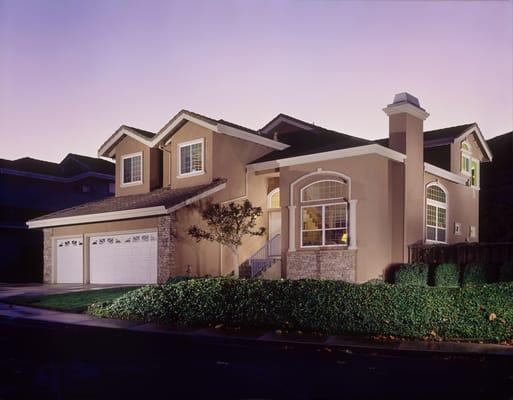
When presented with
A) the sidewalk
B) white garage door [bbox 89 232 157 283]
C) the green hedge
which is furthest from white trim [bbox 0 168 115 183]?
the green hedge

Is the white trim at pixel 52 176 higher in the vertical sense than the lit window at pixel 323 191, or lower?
higher

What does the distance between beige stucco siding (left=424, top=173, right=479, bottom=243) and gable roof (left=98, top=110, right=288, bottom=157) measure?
284 inches

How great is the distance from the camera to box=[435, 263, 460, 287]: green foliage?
18.8 m

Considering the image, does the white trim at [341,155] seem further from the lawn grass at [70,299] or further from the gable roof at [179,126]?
the lawn grass at [70,299]

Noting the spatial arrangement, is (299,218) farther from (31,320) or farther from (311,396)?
(311,396)

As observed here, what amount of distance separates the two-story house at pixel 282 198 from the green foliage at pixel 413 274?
110cm

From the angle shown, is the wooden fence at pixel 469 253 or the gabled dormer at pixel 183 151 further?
the gabled dormer at pixel 183 151

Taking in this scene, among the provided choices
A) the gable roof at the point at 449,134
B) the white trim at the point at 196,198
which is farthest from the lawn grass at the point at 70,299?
the gable roof at the point at 449,134

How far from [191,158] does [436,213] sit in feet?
34.3

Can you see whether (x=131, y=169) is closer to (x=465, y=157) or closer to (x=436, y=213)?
(x=436, y=213)

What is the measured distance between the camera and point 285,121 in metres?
28.8

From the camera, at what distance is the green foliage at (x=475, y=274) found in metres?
18.2

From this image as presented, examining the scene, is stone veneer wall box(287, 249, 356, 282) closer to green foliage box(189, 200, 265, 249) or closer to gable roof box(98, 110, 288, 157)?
green foliage box(189, 200, 265, 249)

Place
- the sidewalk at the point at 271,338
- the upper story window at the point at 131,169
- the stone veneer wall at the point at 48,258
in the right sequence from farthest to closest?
the stone veneer wall at the point at 48,258 → the upper story window at the point at 131,169 → the sidewalk at the point at 271,338
